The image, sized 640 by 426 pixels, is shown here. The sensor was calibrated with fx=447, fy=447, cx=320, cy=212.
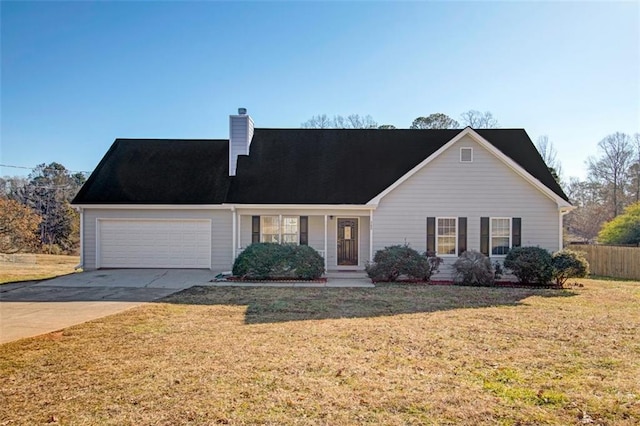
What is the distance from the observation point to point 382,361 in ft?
20.1

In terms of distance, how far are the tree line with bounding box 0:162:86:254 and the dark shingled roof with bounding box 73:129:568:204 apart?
31.0 ft

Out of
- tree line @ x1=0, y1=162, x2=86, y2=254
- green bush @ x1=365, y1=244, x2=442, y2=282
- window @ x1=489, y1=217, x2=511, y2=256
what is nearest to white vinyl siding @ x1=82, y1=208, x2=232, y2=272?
green bush @ x1=365, y1=244, x2=442, y2=282

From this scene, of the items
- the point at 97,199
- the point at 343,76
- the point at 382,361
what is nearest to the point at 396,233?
the point at 343,76

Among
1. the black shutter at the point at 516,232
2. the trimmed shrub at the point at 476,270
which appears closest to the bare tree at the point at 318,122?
the black shutter at the point at 516,232

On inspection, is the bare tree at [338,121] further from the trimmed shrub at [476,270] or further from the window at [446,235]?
the trimmed shrub at [476,270]

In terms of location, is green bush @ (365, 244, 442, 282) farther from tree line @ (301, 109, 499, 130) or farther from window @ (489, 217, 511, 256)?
tree line @ (301, 109, 499, 130)

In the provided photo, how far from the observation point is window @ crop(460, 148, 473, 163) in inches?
646

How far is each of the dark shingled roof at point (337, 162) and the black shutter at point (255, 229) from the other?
91cm

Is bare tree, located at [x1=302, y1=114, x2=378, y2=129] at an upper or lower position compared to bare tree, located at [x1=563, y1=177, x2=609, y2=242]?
upper

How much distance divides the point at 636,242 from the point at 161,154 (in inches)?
927

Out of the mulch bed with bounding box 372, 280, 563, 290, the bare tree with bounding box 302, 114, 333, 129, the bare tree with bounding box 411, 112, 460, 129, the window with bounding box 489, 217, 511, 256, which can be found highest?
the bare tree with bounding box 302, 114, 333, 129

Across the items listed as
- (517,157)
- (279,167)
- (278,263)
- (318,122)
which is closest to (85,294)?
(278,263)

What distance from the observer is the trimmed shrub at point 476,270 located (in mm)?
14883

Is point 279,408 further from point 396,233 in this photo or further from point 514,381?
point 396,233
